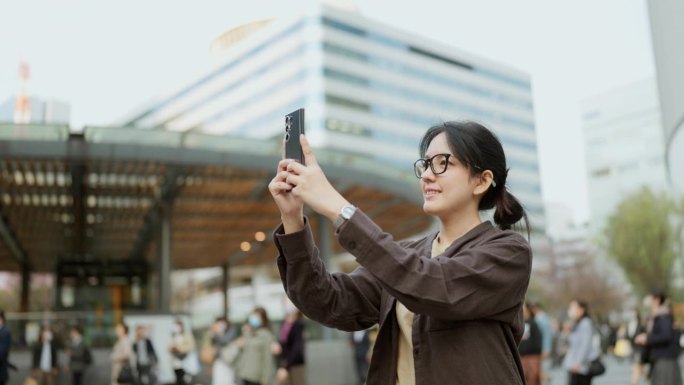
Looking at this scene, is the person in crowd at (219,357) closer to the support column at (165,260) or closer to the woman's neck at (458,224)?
the woman's neck at (458,224)

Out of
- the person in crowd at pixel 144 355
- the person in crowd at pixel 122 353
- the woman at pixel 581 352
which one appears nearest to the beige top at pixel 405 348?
the woman at pixel 581 352

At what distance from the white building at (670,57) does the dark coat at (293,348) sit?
5.57 meters

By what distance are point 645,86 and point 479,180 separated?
178 feet

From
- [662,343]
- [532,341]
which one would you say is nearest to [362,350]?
[532,341]

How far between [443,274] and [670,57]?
633 cm

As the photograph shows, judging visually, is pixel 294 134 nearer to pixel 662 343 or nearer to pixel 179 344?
pixel 662 343

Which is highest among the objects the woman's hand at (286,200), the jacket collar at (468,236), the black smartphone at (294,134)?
the black smartphone at (294,134)

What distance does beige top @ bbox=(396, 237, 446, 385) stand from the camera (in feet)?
5.97

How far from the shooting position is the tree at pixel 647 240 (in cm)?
3909

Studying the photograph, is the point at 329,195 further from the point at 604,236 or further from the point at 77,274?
the point at 604,236

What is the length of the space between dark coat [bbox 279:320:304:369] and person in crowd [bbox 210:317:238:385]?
1413 millimetres

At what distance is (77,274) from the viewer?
28984 mm

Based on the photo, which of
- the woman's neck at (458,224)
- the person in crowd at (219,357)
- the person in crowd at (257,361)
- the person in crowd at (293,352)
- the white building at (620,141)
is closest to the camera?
the woman's neck at (458,224)

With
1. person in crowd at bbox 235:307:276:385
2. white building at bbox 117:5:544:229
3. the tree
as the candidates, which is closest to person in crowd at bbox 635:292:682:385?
person in crowd at bbox 235:307:276:385
